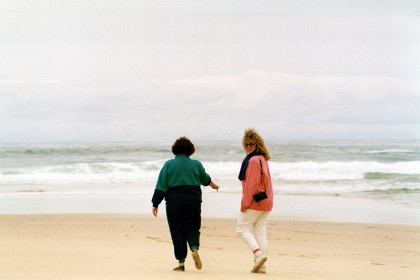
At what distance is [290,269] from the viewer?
7984mm

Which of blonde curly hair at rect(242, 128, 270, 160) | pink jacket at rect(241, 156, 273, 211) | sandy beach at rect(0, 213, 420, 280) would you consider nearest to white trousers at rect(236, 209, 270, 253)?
pink jacket at rect(241, 156, 273, 211)

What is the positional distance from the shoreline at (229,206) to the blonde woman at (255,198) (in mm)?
6885

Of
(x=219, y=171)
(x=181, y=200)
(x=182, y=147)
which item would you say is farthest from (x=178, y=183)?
(x=219, y=171)

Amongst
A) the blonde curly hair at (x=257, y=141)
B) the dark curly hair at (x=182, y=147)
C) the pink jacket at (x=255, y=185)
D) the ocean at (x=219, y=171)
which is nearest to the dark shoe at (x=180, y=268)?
the pink jacket at (x=255, y=185)

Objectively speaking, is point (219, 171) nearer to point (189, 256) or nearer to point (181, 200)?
point (189, 256)

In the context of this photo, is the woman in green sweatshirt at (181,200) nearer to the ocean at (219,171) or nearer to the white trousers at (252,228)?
the white trousers at (252,228)

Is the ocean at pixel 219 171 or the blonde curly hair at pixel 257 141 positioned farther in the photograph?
the ocean at pixel 219 171

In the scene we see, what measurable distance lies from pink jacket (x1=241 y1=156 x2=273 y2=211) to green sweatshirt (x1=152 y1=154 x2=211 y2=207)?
1.81ft

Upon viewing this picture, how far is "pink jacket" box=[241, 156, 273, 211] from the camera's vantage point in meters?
7.18

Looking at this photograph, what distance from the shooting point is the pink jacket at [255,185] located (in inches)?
283

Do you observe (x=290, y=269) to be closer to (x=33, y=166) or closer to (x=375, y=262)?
(x=375, y=262)

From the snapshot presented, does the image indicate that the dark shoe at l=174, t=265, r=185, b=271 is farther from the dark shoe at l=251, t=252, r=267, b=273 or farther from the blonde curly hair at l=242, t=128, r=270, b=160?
the blonde curly hair at l=242, t=128, r=270, b=160

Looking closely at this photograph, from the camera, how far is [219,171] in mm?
34812

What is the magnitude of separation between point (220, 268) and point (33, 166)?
30.8 m
